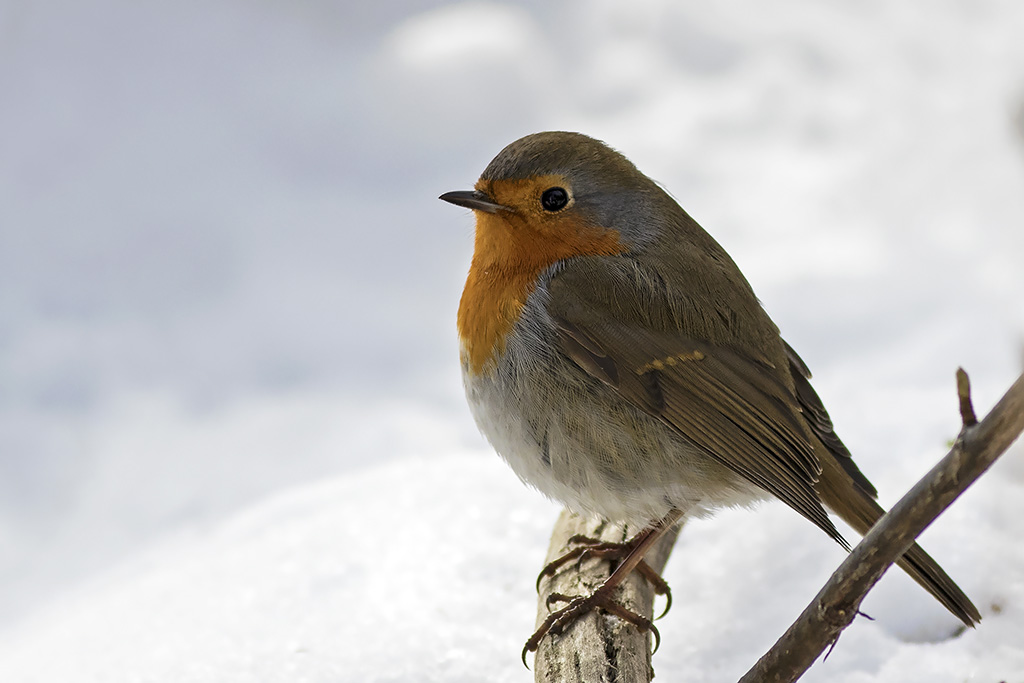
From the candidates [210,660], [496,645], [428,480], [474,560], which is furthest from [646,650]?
[428,480]

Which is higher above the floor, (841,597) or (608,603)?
(608,603)

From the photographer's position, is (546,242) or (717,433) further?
(546,242)

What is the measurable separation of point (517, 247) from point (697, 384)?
0.63 meters

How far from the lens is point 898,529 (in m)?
1.43

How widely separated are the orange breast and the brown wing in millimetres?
93

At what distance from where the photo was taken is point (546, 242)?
259cm

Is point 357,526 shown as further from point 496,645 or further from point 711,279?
point 711,279

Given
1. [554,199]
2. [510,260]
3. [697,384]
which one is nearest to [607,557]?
[697,384]

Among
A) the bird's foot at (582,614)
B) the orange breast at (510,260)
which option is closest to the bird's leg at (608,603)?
the bird's foot at (582,614)

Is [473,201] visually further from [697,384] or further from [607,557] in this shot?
[607,557]

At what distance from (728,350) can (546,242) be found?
59 cm

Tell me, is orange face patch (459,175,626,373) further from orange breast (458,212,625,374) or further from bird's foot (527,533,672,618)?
bird's foot (527,533,672,618)

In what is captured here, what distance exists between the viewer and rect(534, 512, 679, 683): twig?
233 cm

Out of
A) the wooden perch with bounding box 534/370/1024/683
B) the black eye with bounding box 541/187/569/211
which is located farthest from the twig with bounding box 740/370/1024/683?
the black eye with bounding box 541/187/569/211
